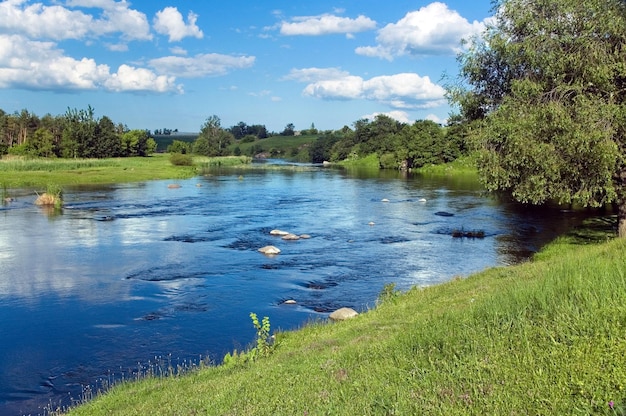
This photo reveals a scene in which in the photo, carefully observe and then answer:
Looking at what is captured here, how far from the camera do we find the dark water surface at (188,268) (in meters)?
17.4

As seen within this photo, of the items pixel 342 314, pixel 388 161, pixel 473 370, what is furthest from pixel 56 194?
pixel 388 161

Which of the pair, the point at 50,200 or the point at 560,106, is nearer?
the point at 560,106

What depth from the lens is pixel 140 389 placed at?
12.4m

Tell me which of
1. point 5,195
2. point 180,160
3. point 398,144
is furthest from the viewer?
point 398,144

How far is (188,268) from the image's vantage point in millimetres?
28359

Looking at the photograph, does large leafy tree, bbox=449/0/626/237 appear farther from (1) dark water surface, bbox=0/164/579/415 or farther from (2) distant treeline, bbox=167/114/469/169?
(2) distant treeline, bbox=167/114/469/169

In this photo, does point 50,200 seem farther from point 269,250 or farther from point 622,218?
point 622,218

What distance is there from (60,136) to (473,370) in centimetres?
14423

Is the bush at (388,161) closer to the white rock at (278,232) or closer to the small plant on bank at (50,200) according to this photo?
the small plant on bank at (50,200)

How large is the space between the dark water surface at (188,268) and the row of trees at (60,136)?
3012 inches

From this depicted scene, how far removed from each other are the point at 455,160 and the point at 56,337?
103m

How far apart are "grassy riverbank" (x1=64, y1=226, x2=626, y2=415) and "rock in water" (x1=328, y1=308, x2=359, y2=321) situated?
7.65 meters

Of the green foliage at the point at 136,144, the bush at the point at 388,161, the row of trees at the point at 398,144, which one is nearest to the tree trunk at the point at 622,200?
the row of trees at the point at 398,144

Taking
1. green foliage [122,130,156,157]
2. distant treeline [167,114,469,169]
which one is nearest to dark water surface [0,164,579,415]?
distant treeline [167,114,469,169]
